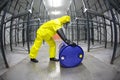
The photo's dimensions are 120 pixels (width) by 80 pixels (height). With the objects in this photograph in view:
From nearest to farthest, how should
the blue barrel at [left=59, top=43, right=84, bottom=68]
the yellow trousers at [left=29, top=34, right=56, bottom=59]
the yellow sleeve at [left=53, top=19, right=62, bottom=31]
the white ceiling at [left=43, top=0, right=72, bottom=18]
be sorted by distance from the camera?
the blue barrel at [left=59, top=43, right=84, bottom=68]
the yellow sleeve at [left=53, top=19, right=62, bottom=31]
the yellow trousers at [left=29, top=34, right=56, bottom=59]
the white ceiling at [left=43, top=0, right=72, bottom=18]

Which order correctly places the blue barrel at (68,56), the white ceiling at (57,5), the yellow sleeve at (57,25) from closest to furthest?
the blue barrel at (68,56) < the yellow sleeve at (57,25) < the white ceiling at (57,5)

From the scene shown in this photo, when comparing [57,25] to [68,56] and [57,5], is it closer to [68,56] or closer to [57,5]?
[68,56]

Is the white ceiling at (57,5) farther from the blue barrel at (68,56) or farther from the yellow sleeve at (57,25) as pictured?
the blue barrel at (68,56)

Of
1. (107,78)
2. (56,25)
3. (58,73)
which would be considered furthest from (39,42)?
(107,78)

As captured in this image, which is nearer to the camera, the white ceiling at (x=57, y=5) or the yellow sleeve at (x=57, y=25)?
the yellow sleeve at (x=57, y=25)

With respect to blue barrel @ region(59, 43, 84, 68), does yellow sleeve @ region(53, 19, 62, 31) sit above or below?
above

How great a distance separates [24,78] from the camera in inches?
119

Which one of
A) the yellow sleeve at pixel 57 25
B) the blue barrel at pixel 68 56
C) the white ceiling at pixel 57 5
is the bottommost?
the blue barrel at pixel 68 56

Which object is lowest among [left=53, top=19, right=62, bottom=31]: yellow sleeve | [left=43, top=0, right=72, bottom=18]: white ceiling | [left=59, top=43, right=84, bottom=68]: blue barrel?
[left=59, top=43, right=84, bottom=68]: blue barrel

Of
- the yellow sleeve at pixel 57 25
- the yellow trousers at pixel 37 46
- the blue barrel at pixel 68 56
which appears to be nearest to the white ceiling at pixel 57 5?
the yellow trousers at pixel 37 46

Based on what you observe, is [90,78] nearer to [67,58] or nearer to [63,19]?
[67,58]

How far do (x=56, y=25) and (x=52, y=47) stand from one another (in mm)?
889

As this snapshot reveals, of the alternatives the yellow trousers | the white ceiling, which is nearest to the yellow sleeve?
the yellow trousers

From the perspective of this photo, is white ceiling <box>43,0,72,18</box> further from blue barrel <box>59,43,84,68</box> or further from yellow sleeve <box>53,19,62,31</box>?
blue barrel <box>59,43,84,68</box>
